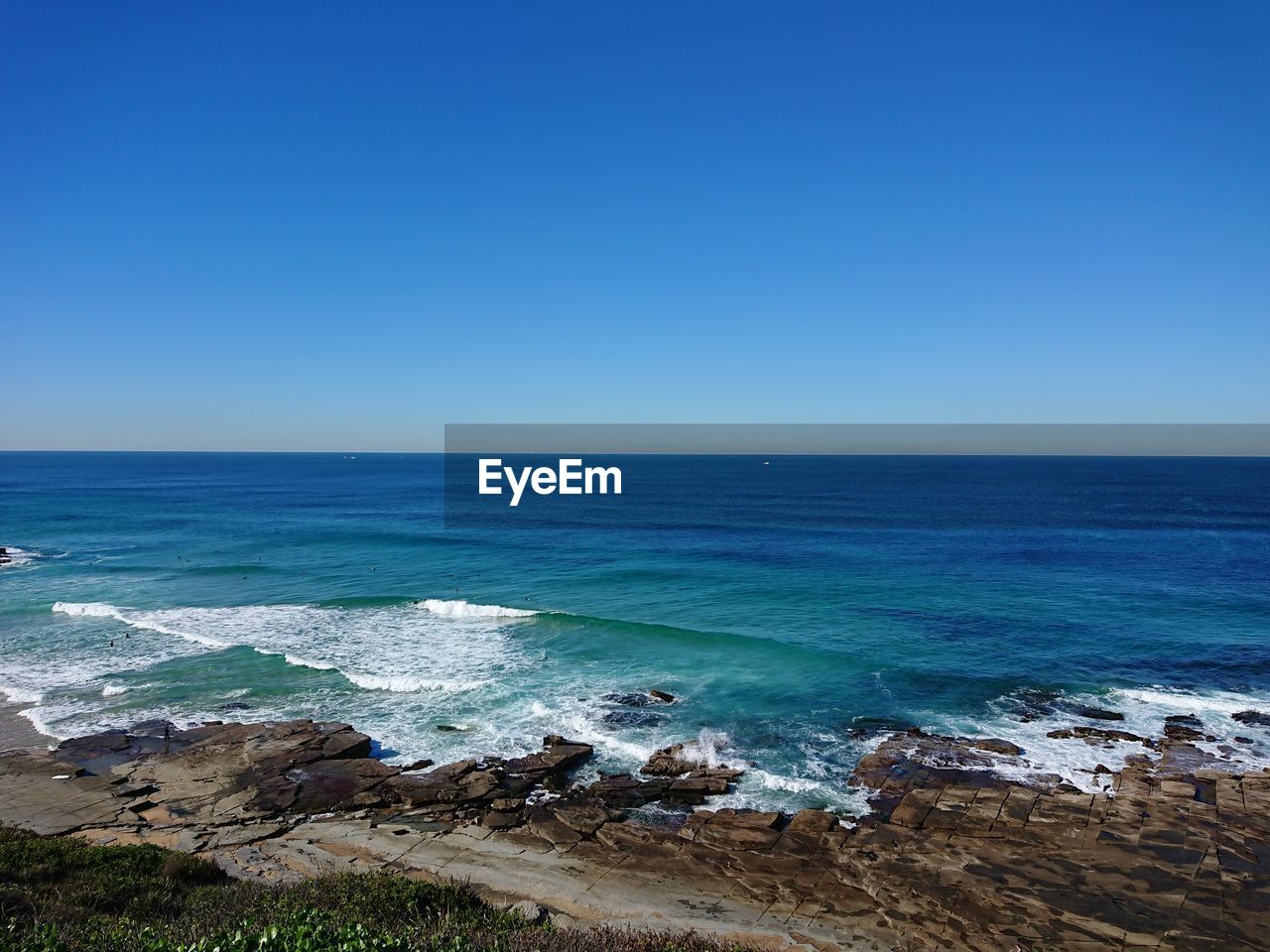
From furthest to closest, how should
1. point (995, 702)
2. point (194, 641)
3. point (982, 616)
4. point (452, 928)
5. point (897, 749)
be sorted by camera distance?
point (982, 616) < point (194, 641) < point (995, 702) < point (897, 749) < point (452, 928)

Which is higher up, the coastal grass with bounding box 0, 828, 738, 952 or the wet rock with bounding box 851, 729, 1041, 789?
the coastal grass with bounding box 0, 828, 738, 952

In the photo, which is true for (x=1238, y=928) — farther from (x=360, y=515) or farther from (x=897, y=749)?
(x=360, y=515)

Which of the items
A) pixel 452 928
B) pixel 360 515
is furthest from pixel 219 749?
pixel 360 515

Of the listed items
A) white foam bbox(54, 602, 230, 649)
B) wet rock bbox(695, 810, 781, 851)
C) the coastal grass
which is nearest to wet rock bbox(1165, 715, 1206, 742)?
wet rock bbox(695, 810, 781, 851)

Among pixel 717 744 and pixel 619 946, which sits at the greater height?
pixel 619 946

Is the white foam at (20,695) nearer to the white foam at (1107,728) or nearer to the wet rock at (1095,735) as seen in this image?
the white foam at (1107,728)

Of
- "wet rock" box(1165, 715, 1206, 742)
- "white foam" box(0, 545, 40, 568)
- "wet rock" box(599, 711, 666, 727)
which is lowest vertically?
"wet rock" box(599, 711, 666, 727)

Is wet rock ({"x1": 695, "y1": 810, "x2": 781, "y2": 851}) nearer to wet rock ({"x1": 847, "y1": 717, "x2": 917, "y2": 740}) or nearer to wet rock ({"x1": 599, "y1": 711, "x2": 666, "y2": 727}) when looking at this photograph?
wet rock ({"x1": 599, "y1": 711, "x2": 666, "y2": 727})
